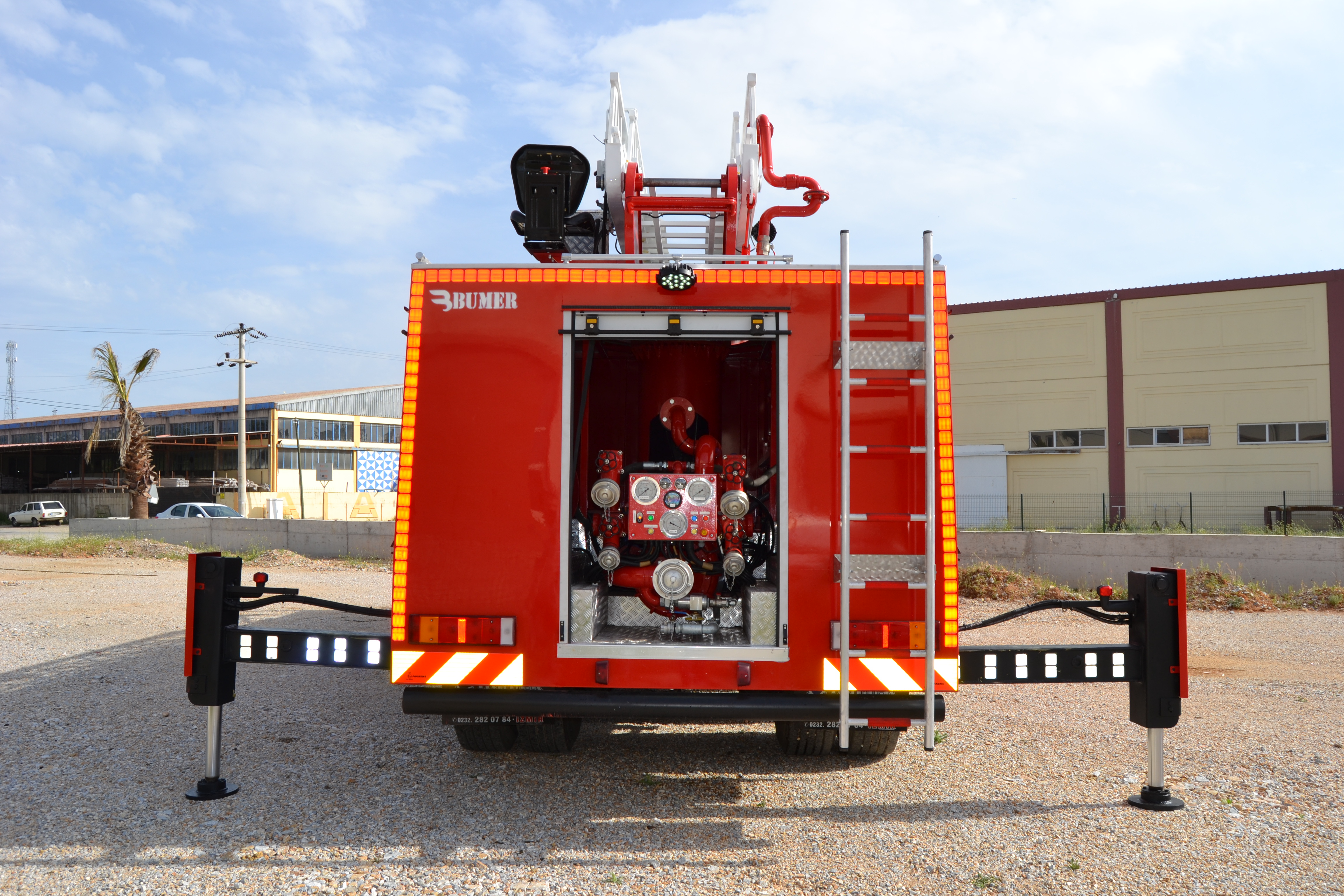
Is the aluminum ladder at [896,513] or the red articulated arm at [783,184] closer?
the aluminum ladder at [896,513]

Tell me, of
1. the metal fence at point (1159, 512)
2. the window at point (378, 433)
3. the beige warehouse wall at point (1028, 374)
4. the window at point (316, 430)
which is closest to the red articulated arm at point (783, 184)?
the metal fence at point (1159, 512)

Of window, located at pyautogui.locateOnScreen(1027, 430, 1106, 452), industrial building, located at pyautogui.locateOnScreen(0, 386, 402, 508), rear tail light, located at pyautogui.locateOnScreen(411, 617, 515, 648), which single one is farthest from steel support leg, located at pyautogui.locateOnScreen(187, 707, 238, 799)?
industrial building, located at pyautogui.locateOnScreen(0, 386, 402, 508)

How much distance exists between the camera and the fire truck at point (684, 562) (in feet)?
13.3

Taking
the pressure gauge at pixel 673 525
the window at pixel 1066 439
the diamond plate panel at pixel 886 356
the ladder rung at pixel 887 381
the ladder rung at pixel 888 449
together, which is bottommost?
the pressure gauge at pixel 673 525

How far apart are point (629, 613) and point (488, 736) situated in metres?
1.02

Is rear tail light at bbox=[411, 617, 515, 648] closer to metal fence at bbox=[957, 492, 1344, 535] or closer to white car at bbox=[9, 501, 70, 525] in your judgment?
metal fence at bbox=[957, 492, 1344, 535]

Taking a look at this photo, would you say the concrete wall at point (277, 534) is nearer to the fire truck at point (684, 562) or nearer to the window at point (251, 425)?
the fire truck at point (684, 562)

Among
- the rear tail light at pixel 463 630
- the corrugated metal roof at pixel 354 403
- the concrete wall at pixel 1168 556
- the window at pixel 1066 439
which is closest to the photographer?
the rear tail light at pixel 463 630

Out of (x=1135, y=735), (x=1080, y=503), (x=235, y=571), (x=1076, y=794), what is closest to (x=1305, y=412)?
(x=1080, y=503)

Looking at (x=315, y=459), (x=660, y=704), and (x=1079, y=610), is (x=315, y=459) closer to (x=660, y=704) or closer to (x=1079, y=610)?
(x=660, y=704)

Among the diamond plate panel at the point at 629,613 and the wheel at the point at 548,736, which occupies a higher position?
the diamond plate panel at the point at 629,613

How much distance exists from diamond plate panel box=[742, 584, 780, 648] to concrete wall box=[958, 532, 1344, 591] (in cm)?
906

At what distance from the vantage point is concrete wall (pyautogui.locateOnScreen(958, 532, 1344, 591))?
12.0m

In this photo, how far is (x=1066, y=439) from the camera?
23.4m
